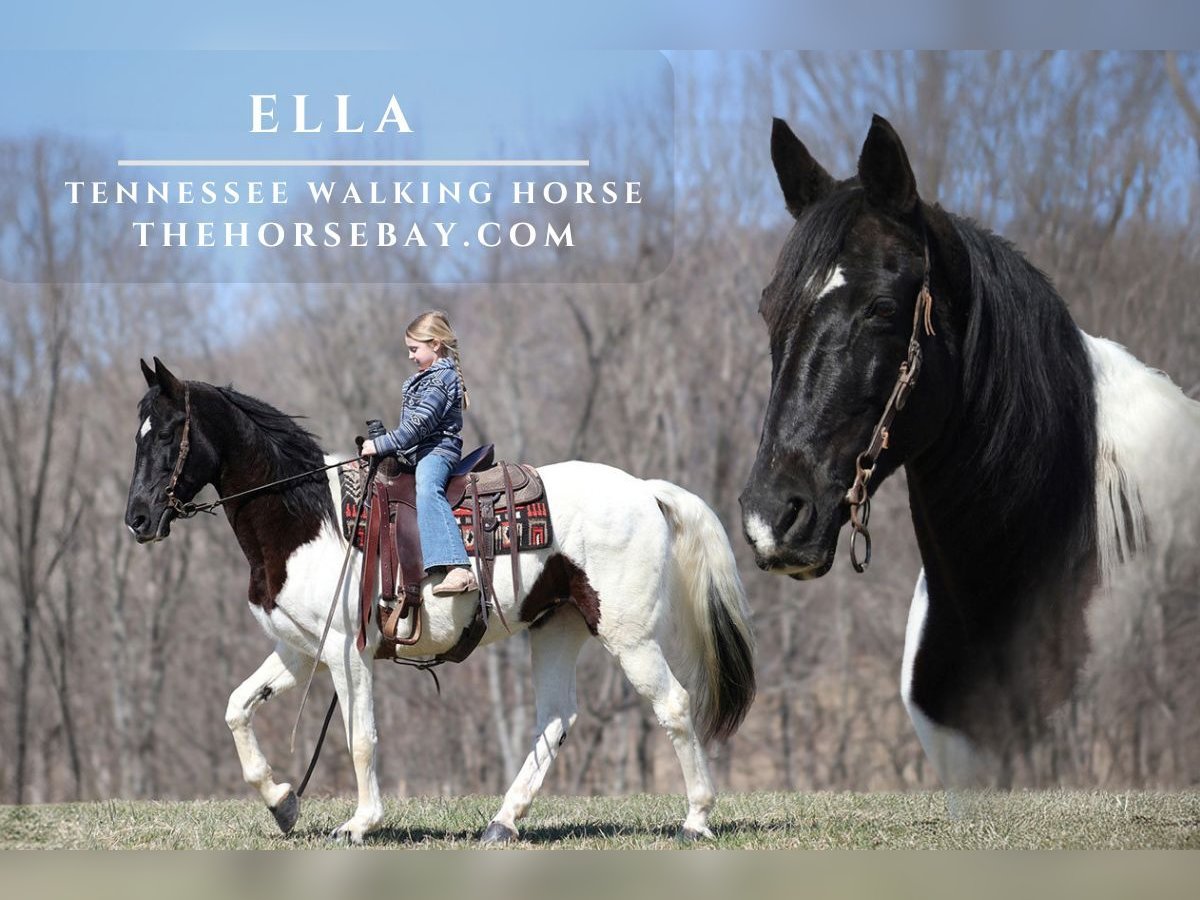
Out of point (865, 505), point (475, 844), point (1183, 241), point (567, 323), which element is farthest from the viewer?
→ point (567, 323)

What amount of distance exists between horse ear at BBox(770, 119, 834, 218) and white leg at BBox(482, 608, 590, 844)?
131 inches

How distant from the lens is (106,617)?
1864cm

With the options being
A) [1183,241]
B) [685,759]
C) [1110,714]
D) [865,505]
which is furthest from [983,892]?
[1183,241]

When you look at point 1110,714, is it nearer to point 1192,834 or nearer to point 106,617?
point 1192,834

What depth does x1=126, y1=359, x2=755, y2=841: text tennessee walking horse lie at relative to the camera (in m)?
5.87

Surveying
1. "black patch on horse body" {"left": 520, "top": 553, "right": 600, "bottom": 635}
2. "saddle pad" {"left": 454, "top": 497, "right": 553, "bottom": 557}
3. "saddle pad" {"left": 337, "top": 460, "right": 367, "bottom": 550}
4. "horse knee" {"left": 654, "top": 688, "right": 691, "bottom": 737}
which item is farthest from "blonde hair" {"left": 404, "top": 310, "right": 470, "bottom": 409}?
"horse knee" {"left": 654, "top": 688, "right": 691, "bottom": 737}

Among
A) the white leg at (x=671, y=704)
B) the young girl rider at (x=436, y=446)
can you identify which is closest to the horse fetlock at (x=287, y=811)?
the young girl rider at (x=436, y=446)

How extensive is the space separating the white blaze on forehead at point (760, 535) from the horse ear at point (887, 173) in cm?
79

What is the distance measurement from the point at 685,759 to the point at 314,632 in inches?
69.9

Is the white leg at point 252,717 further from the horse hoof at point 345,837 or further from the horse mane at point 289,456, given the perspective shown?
the horse mane at point 289,456

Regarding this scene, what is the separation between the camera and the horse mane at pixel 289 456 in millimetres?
6082

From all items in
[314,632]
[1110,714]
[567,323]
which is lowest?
[1110,714]

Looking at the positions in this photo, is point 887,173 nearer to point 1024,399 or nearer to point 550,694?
point 1024,399

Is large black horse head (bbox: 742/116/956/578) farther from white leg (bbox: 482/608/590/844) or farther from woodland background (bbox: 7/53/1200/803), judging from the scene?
woodland background (bbox: 7/53/1200/803)
